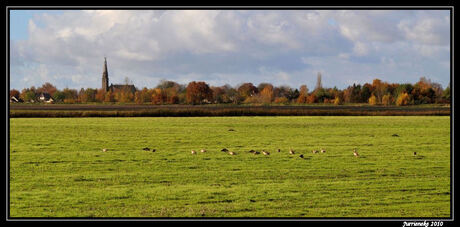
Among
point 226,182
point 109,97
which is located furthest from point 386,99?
point 226,182

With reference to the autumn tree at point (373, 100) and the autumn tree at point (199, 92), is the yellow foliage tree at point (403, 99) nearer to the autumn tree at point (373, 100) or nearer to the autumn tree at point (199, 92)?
the autumn tree at point (373, 100)

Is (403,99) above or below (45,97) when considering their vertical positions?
below

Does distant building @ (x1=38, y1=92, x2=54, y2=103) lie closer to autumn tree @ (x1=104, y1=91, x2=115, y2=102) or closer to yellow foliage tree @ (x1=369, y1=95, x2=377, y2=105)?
autumn tree @ (x1=104, y1=91, x2=115, y2=102)

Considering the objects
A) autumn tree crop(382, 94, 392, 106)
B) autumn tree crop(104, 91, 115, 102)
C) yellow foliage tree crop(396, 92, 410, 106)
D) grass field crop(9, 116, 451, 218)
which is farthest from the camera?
autumn tree crop(104, 91, 115, 102)

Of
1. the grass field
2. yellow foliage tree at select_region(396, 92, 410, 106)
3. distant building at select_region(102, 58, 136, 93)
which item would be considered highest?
distant building at select_region(102, 58, 136, 93)

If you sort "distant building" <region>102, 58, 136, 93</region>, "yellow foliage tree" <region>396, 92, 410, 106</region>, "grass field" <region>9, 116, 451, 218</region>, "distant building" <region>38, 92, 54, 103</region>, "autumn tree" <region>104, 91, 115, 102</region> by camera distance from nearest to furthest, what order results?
"grass field" <region>9, 116, 451, 218</region>
"yellow foliage tree" <region>396, 92, 410, 106</region>
"autumn tree" <region>104, 91, 115, 102</region>
"distant building" <region>38, 92, 54, 103</region>
"distant building" <region>102, 58, 136, 93</region>

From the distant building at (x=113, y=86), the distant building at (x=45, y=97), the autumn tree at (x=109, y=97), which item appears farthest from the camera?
the distant building at (x=113, y=86)

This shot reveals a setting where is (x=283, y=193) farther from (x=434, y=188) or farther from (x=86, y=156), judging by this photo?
(x=86, y=156)

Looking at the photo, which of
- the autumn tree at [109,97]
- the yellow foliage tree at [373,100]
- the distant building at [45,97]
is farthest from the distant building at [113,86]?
the yellow foliage tree at [373,100]

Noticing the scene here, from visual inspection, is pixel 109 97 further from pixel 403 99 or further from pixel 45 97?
pixel 403 99

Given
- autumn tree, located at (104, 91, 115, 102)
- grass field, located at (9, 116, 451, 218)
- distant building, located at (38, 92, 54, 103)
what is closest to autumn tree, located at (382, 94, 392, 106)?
autumn tree, located at (104, 91, 115, 102)

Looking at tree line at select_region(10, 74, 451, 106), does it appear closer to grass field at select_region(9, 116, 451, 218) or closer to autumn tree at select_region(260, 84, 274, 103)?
autumn tree at select_region(260, 84, 274, 103)

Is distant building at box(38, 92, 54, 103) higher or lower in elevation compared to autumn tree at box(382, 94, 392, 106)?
higher

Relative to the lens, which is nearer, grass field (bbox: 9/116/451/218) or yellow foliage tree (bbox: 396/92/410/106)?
grass field (bbox: 9/116/451/218)
